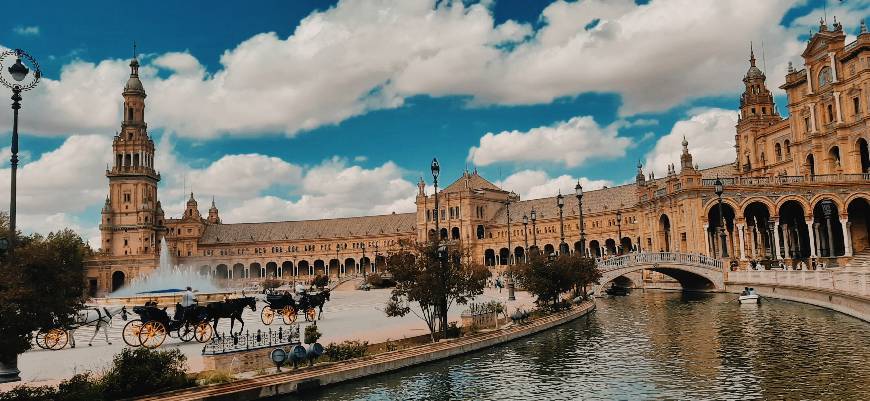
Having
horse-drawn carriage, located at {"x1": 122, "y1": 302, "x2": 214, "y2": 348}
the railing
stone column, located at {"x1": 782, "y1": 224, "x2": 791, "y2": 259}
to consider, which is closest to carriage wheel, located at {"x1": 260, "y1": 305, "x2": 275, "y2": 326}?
horse-drawn carriage, located at {"x1": 122, "y1": 302, "x2": 214, "y2": 348}

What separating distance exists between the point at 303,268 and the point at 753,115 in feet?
304

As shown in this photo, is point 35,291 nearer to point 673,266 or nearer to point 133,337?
point 133,337

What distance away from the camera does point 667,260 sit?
170 ft

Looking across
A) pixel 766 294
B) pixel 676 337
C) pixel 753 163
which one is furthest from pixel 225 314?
pixel 753 163

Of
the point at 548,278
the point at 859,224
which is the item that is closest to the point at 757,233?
the point at 859,224

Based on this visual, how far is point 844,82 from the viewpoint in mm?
60688

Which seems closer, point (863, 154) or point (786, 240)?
point (786, 240)

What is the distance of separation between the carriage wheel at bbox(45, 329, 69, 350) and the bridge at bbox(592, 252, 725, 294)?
37231mm

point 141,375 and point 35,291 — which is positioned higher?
point 35,291

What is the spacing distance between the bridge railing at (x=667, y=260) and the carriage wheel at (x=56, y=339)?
134ft

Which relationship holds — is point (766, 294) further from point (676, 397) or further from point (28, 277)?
point (28, 277)

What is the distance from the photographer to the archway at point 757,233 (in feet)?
201

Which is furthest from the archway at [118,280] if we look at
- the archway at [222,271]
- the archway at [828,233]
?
the archway at [828,233]

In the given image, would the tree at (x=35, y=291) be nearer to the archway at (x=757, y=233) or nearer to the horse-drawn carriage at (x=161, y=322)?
the horse-drawn carriage at (x=161, y=322)
